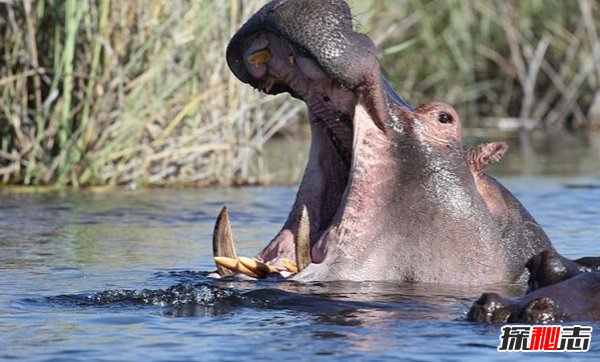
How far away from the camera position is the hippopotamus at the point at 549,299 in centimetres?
437

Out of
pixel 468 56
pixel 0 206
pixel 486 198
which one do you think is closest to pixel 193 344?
pixel 486 198

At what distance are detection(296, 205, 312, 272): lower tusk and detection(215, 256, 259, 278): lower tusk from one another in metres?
0.22

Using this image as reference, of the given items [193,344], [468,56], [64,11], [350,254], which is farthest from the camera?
[468,56]

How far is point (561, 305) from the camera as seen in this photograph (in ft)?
14.6

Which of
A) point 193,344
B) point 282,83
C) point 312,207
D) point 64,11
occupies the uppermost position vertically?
point 64,11

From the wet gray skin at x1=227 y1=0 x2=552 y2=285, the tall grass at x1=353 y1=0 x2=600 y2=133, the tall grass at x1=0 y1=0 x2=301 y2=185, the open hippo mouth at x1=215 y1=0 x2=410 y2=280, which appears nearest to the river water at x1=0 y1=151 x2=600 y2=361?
the wet gray skin at x1=227 y1=0 x2=552 y2=285

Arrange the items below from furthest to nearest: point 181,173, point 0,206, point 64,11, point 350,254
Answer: point 181,173, point 64,11, point 0,206, point 350,254

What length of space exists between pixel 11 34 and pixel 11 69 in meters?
0.25

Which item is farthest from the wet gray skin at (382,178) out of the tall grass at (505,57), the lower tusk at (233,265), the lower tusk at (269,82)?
the tall grass at (505,57)

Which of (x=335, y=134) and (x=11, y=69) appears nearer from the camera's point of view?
(x=335, y=134)

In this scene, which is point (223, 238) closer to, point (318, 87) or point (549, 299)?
point (318, 87)

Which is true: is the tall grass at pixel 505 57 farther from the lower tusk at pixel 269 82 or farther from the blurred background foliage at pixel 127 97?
the lower tusk at pixel 269 82

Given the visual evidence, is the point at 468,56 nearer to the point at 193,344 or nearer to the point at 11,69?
the point at 11,69

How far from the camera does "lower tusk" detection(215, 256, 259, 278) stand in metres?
4.95
